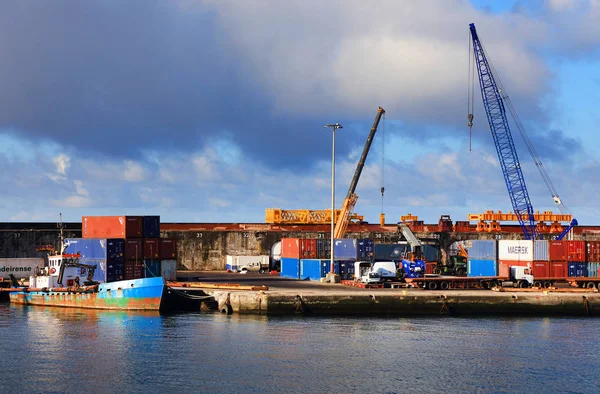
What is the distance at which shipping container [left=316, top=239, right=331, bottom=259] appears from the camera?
92.6 m

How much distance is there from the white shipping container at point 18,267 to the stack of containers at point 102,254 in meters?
13.8

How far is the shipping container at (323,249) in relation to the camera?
9256 centimetres

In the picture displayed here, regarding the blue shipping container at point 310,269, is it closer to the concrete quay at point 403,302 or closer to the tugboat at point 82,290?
the concrete quay at point 403,302

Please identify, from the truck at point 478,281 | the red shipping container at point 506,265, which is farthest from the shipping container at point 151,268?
the red shipping container at point 506,265

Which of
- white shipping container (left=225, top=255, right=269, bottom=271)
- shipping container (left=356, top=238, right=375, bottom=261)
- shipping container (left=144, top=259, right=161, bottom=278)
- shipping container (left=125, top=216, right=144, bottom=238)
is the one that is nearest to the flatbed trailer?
shipping container (left=356, top=238, right=375, bottom=261)

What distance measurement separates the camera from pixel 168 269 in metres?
83.0

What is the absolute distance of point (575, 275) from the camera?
86625 millimetres

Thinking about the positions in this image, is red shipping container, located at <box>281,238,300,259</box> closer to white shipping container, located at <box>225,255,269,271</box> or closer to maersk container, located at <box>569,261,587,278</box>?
white shipping container, located at <box>225,255,269,271</box>

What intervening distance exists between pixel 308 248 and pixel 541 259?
24521 mm

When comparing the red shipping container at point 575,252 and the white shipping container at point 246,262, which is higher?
the red shipping container at point 575,252

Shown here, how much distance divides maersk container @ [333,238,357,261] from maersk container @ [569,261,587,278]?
72.2 ft

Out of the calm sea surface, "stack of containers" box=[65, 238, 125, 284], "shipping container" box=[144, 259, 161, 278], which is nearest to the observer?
the calm sea surface

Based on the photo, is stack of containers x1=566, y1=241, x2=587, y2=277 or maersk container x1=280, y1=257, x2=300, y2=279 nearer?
stack of containers x1=566, y1=241, x2=587, y2=277

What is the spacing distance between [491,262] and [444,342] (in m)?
36.9
